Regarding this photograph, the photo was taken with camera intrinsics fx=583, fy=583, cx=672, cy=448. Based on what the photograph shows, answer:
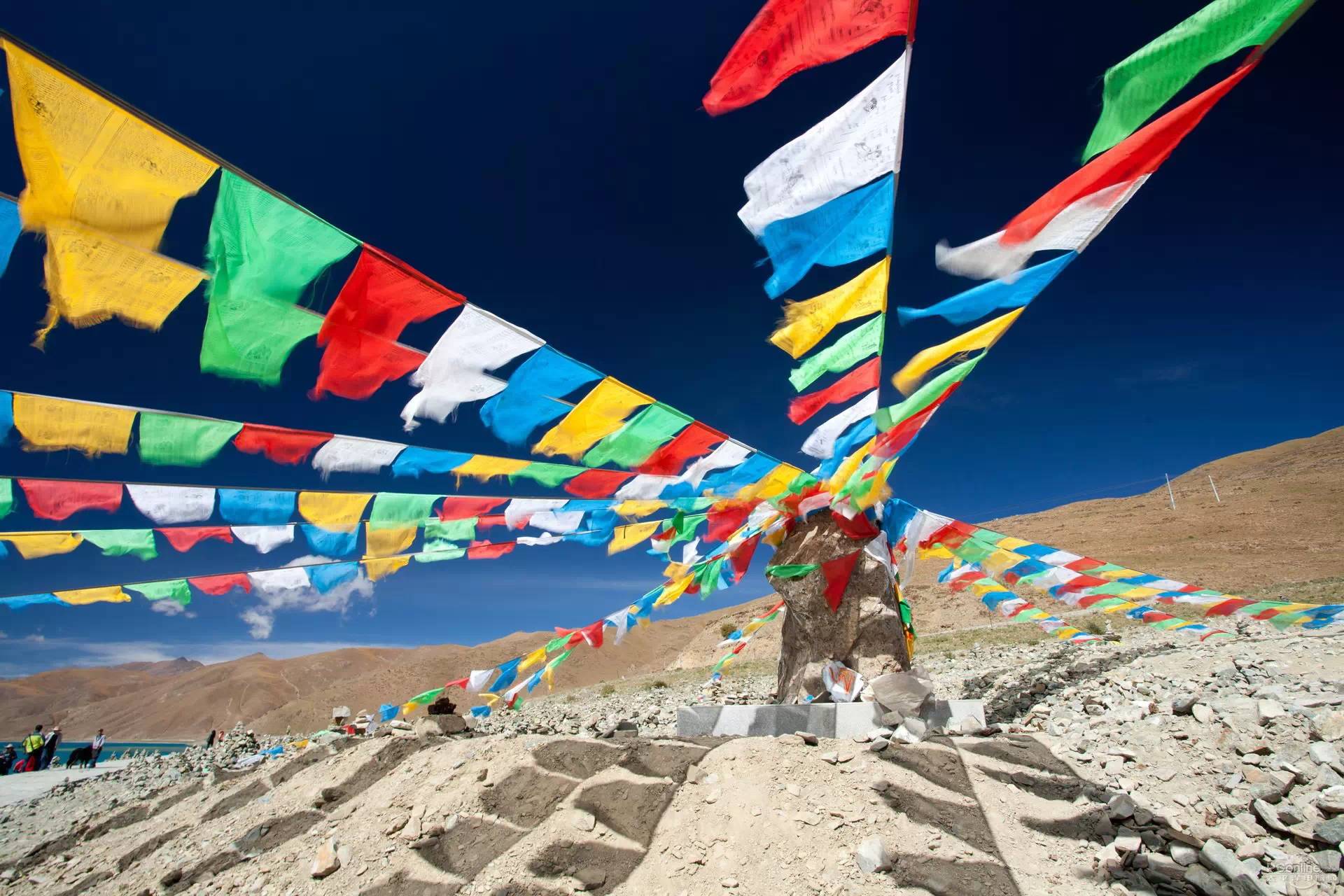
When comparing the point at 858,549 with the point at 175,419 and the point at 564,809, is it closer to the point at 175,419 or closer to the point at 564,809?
the point at 564,809

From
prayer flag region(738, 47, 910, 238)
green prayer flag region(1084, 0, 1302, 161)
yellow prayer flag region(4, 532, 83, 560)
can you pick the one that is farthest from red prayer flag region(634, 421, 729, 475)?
yellow prayer flag region(4, 532, 83, 560)

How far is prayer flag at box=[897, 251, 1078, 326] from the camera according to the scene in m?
3.24

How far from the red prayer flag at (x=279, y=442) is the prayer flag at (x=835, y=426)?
16.3 ft

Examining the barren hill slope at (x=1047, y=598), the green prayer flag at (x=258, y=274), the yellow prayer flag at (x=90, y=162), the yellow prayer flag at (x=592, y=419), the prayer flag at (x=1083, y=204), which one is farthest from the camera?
the barren hill slope at (x=1047, y=598)

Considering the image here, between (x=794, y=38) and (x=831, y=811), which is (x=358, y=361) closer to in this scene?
(x=794, y=38)

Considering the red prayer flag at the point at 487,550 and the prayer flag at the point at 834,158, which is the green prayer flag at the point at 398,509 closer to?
the red prayer flag at the point at 487,550

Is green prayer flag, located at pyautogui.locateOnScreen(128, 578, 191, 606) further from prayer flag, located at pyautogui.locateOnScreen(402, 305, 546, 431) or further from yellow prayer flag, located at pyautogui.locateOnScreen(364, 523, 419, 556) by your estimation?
prayer flag, located at pyautogui.locateOnScreen(402, 305, 546, 431)

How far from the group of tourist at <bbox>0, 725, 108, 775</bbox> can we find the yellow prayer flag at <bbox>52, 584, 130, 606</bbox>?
36.4ft

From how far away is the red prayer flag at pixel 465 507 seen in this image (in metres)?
7.30

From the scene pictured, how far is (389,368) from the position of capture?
4711 millimetres

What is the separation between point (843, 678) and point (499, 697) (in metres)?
4.80

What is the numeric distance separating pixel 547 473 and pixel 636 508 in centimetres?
153

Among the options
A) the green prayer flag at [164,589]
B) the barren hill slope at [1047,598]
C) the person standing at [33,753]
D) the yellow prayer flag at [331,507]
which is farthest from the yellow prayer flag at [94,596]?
the barren hill slope at [1047,598]

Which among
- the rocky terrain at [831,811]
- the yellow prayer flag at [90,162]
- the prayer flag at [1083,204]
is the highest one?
the yellow prayer flag at [90,162]
